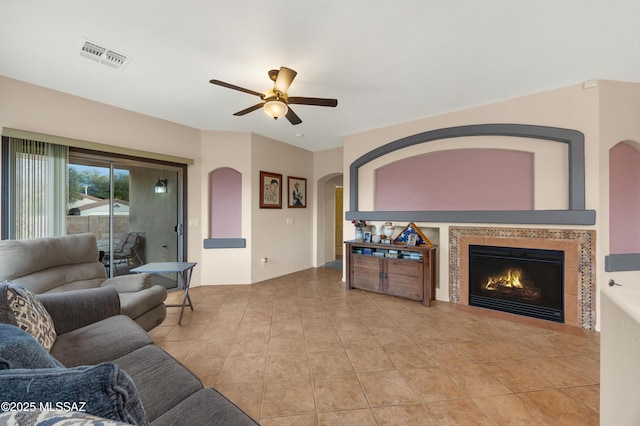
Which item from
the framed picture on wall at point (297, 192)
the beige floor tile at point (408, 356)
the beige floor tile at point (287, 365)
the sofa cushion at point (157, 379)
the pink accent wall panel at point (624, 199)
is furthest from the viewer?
the framed picture on wall at point (297, 192)

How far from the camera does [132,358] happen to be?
1.40 m

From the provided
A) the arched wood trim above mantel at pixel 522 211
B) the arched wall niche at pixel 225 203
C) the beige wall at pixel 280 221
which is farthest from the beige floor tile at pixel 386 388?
the arched wall niche at pixel 225 203

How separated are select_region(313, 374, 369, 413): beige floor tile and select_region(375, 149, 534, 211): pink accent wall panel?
2742 mm

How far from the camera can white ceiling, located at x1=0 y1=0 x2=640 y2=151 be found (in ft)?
5.81

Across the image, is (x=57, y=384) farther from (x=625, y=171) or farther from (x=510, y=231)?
(x=625, y=171)

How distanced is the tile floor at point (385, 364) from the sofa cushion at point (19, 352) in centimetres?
118

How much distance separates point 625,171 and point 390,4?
331 centimetres

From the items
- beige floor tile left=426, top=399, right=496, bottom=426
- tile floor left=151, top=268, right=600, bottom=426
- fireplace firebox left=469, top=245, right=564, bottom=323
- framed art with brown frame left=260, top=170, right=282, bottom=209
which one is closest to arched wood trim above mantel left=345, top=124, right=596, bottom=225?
fireplace firebox left=469, top=245, right=564, bottom=323

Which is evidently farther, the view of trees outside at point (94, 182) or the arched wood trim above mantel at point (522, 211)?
the view of trees outside at point (94, 182)

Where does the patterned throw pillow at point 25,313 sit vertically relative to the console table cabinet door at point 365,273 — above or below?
above

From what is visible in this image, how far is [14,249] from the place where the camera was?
2066 mm

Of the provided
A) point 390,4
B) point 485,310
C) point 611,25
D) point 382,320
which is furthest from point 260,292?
point 611,25

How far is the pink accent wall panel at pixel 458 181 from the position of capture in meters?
3.13

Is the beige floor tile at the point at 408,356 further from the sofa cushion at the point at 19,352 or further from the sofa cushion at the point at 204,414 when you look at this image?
the sofa cushion at the point at 19,352
